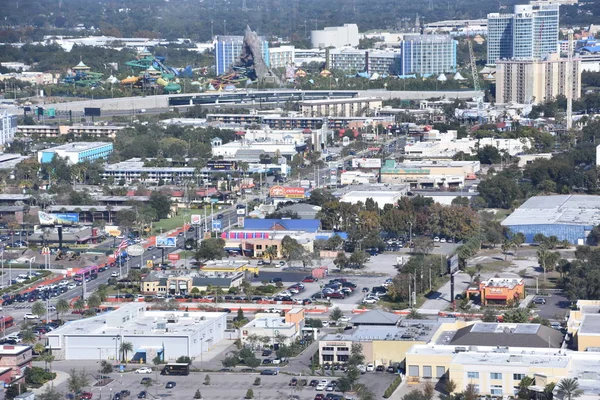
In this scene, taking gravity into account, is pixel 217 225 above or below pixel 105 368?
above

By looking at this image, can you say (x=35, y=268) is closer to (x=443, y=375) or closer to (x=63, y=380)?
(x=63, y=380)

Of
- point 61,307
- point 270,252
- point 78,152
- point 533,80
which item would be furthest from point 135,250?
point 533,80

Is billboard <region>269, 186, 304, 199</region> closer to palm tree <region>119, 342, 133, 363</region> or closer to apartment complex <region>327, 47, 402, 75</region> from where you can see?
palm tree <region>119, 342, 133, 363</region>

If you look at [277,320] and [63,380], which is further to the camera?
[277,320]

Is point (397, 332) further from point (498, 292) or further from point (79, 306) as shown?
point (79, 306)

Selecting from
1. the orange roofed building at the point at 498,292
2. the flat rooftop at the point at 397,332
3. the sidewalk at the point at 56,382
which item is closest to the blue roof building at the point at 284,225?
Result: the orange roofed building at the point at 498,292

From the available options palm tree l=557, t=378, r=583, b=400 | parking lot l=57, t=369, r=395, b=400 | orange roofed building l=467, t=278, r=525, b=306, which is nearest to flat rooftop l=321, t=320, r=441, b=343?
parking lot l=57, t=369, r=395, b=400

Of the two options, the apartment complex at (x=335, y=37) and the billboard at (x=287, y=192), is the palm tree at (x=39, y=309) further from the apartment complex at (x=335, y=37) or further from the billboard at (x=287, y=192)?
the apartment complex at (x=335, y=37)

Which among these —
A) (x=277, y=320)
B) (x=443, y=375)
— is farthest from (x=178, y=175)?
(x=443, y=375)
